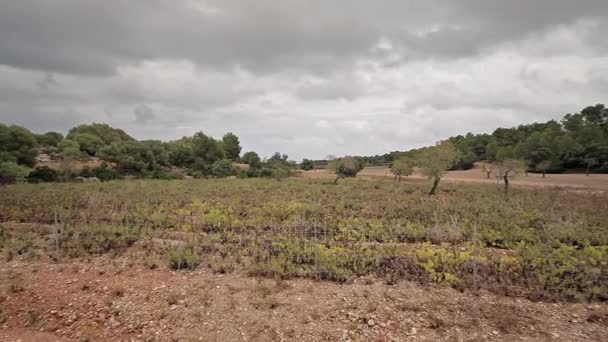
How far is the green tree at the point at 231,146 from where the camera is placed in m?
70.5

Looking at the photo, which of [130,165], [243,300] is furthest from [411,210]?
[130,165]

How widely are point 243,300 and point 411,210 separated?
1091 cm

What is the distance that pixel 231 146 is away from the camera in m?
71.6

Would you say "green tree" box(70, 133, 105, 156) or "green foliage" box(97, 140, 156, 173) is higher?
"green tree" box(70, 133, 105, 156)

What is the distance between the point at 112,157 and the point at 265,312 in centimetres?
4713

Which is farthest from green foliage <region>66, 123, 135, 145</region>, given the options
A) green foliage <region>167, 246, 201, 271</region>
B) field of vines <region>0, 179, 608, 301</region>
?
green foliage <region>167, 246, 201, 271</region>

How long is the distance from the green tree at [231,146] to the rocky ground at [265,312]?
64.5m

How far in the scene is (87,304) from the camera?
250 inches

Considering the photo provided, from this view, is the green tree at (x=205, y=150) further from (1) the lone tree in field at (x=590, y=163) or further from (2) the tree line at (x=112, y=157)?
(1) the lone tree in field at (x=590, y=163)

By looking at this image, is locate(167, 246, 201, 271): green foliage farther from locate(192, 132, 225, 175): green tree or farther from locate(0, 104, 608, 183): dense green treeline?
locate(192, 132, 225, 175): green tree

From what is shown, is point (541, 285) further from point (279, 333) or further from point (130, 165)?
point (130, 165)

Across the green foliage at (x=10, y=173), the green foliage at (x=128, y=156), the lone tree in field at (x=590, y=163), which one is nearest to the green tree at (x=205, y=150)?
the green foliage at (x=128, y=156)

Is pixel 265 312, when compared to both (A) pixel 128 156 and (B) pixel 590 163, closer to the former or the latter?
(A) pixel 128 156

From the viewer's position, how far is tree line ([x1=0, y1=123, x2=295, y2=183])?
115ft
